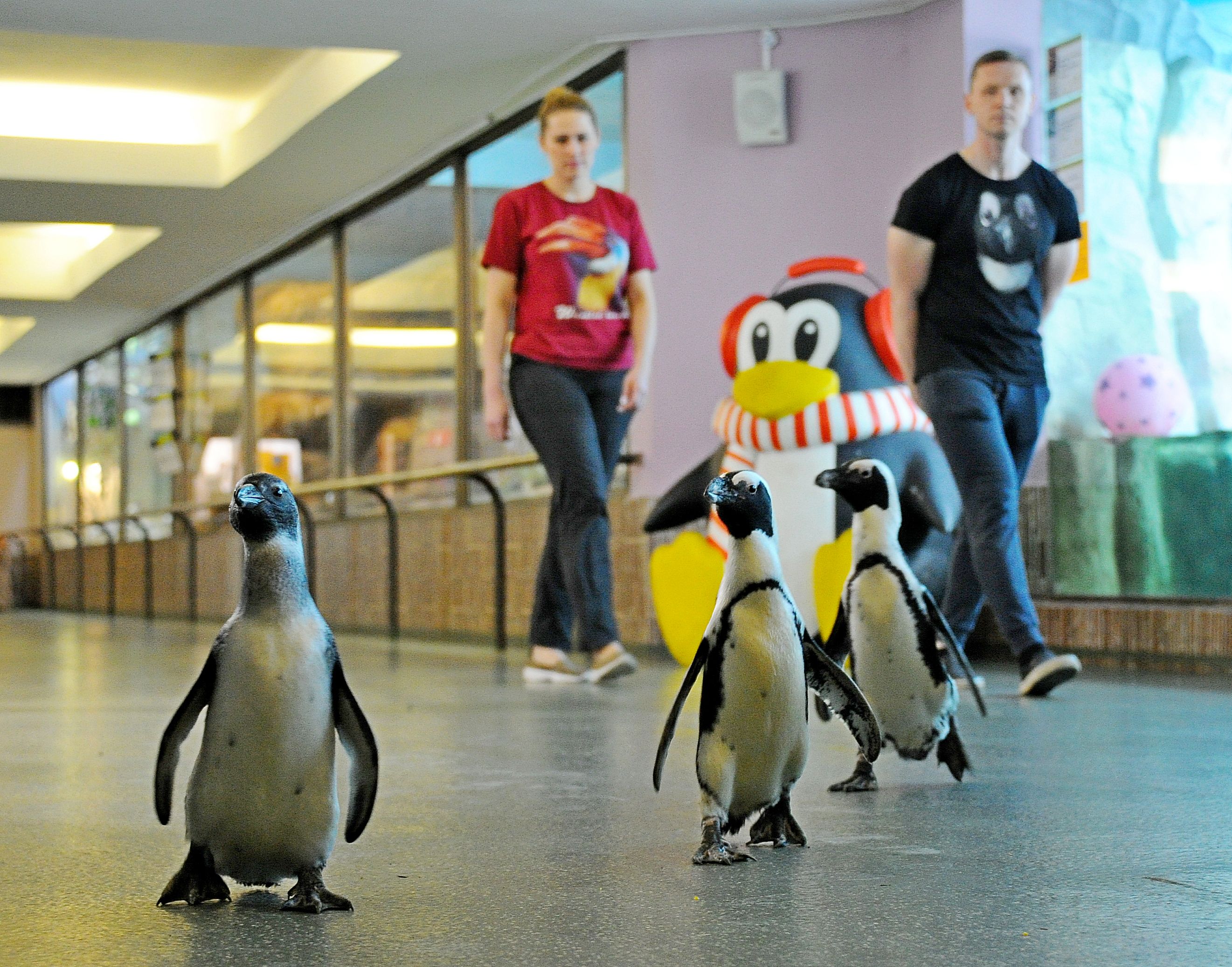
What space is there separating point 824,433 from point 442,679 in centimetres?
153

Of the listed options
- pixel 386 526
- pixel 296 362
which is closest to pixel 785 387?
pixel 386 526

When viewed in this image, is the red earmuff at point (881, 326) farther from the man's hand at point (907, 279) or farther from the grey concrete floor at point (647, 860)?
the grey concrete floor at point (647, 860)

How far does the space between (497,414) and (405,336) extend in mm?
6022

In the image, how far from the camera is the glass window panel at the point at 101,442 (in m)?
19.1

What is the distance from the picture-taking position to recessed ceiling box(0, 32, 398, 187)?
30.3 ft

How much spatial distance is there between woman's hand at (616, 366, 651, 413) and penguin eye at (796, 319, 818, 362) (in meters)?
0.64

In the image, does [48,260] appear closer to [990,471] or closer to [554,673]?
[554,673]

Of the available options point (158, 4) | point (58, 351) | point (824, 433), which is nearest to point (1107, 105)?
point (824, 433)

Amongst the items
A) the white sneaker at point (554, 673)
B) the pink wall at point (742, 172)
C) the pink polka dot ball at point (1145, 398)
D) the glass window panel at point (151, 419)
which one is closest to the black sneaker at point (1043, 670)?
the white sneaker at point (554, 673)

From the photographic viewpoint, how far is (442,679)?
5332 millimetres

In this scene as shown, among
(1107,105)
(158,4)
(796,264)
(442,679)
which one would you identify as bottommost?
(442,679)

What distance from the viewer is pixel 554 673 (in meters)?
5.02

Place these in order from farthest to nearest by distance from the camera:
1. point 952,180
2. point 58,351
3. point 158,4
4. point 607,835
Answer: point 58,351, point 158,4, point 952,180, point 607,835

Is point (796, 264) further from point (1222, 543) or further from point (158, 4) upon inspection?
point (158, 4)
